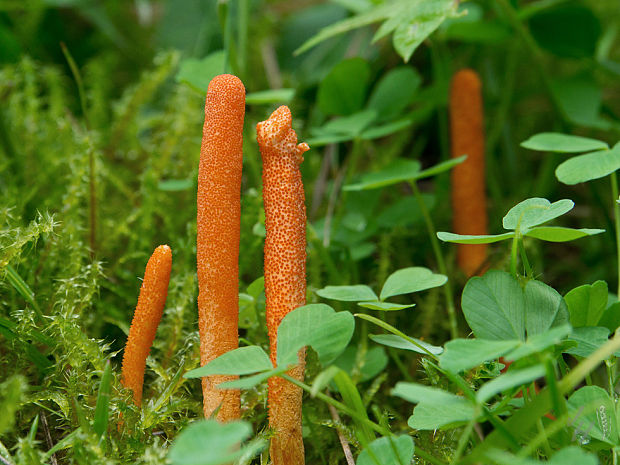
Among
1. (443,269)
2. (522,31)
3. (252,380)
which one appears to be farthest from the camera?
(522,31)

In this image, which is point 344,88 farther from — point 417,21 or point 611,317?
point 611,317

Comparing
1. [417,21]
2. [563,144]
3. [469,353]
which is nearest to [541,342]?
[469,353]

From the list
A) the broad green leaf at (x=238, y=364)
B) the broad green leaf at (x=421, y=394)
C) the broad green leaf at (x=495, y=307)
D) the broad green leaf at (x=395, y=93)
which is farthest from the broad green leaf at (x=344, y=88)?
the broad green leaf at (x=421, y=394)

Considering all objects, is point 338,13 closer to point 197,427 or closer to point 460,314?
point 460,314

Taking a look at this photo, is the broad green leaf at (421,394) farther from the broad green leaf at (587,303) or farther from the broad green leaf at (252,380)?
the broad green leaf at (587,303)

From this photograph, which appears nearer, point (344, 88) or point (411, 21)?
point (411, 21)

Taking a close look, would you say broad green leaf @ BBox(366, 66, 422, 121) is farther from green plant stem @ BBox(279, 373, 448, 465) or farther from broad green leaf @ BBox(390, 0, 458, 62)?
green plant stem @ BBox(279, 373, 448, 465)

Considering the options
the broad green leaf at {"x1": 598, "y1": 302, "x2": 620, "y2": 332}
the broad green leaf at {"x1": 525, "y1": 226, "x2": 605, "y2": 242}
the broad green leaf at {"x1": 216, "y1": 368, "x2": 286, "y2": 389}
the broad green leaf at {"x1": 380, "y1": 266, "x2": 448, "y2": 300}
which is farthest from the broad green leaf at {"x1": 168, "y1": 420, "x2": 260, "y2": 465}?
the broad green leaf at {"x1": 598, "y1": 302, "x2": 620, "y2": 332}
